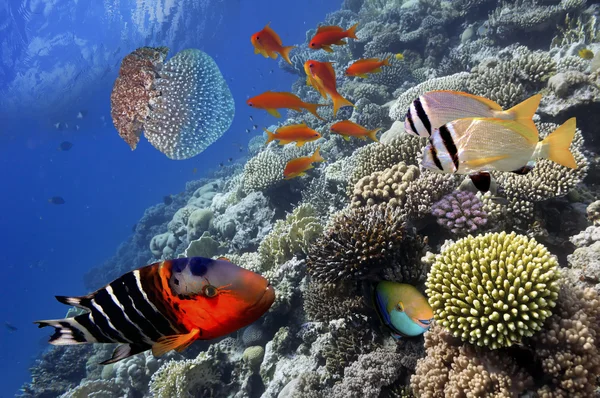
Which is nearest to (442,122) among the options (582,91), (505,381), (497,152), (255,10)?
(497,152)

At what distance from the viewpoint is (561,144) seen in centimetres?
187

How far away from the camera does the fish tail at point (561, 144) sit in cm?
186

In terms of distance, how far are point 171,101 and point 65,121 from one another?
53426mm

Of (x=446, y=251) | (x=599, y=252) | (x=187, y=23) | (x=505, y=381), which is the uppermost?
(x=187, y=23)

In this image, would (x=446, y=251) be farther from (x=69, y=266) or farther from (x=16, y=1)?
(x=69, y=266)

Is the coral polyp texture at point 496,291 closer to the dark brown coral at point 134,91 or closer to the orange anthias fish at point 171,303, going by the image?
the orange anthias fish at point 171,303

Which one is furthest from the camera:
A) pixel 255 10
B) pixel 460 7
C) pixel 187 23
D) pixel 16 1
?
pixel 255 10

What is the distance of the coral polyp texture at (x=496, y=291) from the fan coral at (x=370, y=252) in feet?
2.75

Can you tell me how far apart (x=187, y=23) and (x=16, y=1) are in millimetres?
21094

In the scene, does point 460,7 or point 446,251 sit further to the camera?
point 460,7

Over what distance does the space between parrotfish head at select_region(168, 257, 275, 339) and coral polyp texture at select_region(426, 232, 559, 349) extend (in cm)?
209

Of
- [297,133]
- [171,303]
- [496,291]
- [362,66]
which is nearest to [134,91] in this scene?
[297,133]

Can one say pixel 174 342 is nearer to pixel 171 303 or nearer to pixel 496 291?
pixel 171 303

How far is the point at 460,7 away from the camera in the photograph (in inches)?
519
